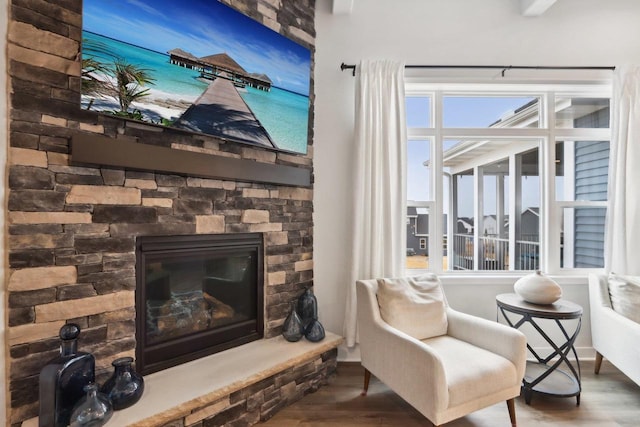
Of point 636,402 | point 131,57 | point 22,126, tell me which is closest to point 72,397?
point 22,126

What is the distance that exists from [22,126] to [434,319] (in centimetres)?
249

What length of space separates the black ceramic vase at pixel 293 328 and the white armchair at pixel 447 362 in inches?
17.0

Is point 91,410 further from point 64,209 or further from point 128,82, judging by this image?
point 128,82

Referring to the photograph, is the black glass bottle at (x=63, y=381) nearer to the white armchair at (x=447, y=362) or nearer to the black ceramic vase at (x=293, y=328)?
the black ceramic vase at (x=293, y=328)

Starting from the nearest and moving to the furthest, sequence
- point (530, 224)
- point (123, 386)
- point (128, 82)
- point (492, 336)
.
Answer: point (123, 386) → point (128, 82) → point (492, 336) → point (530, 224)

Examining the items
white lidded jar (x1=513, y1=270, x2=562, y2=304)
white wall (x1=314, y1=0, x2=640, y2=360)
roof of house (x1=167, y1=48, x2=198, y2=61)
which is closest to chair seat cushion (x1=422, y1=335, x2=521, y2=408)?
white lidded jar (x1=513, y1=270, x2=562, y2=304)

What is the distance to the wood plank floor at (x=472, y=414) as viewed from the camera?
6.26 ft

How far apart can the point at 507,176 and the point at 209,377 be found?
2941 millimetres

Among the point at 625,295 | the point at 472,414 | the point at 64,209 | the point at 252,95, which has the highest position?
the point at 252,95

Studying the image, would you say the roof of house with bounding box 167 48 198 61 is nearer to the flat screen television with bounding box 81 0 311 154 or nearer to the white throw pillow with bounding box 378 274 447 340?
the flat screen television with bounding box 81 0 311 154

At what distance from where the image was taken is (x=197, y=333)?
1.99m

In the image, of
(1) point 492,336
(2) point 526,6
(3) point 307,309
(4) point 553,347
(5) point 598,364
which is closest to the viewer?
(1) point 492,336

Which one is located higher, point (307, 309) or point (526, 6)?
point (526, 6)

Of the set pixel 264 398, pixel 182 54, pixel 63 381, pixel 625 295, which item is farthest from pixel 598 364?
pixel 182 54
